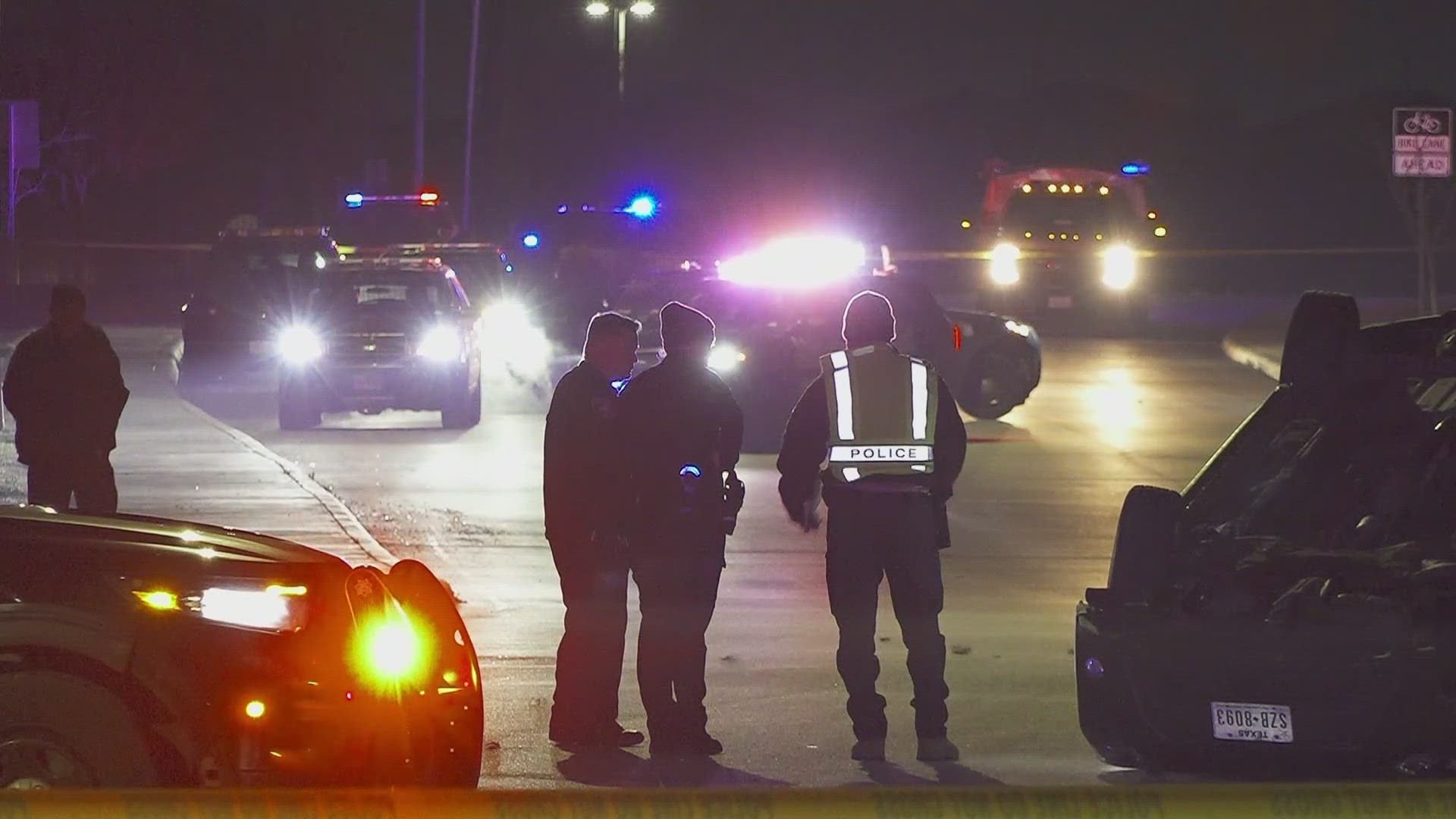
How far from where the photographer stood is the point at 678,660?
8.68m

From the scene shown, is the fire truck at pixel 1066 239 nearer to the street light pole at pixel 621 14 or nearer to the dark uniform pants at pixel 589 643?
the street light pole at pixel 621 14

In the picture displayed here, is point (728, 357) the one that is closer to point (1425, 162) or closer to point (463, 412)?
point (463, 412)

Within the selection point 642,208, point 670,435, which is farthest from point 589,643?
point 642,208

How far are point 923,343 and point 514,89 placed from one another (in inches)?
2129

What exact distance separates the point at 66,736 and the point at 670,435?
Result: 375cm

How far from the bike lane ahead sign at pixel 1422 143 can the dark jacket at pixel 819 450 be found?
15.0 meters

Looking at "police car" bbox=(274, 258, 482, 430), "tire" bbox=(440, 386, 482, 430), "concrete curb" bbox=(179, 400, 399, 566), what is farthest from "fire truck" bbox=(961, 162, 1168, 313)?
"concrete curb" bbox=(179, 400, 399, 566)

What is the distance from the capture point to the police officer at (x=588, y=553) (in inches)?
346

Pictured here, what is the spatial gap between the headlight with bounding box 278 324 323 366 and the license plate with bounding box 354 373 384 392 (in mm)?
414

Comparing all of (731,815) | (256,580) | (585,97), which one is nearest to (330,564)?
(256,580)

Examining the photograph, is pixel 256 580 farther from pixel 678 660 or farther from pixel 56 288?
pixel 56 288

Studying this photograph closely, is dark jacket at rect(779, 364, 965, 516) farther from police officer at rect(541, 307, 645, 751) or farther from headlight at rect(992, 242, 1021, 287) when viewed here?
headlight at rect(992, 242, 1021, 287)

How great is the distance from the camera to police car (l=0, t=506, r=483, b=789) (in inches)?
214

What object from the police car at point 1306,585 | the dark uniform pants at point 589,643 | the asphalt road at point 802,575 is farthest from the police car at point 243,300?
the police car at point 1306,585
